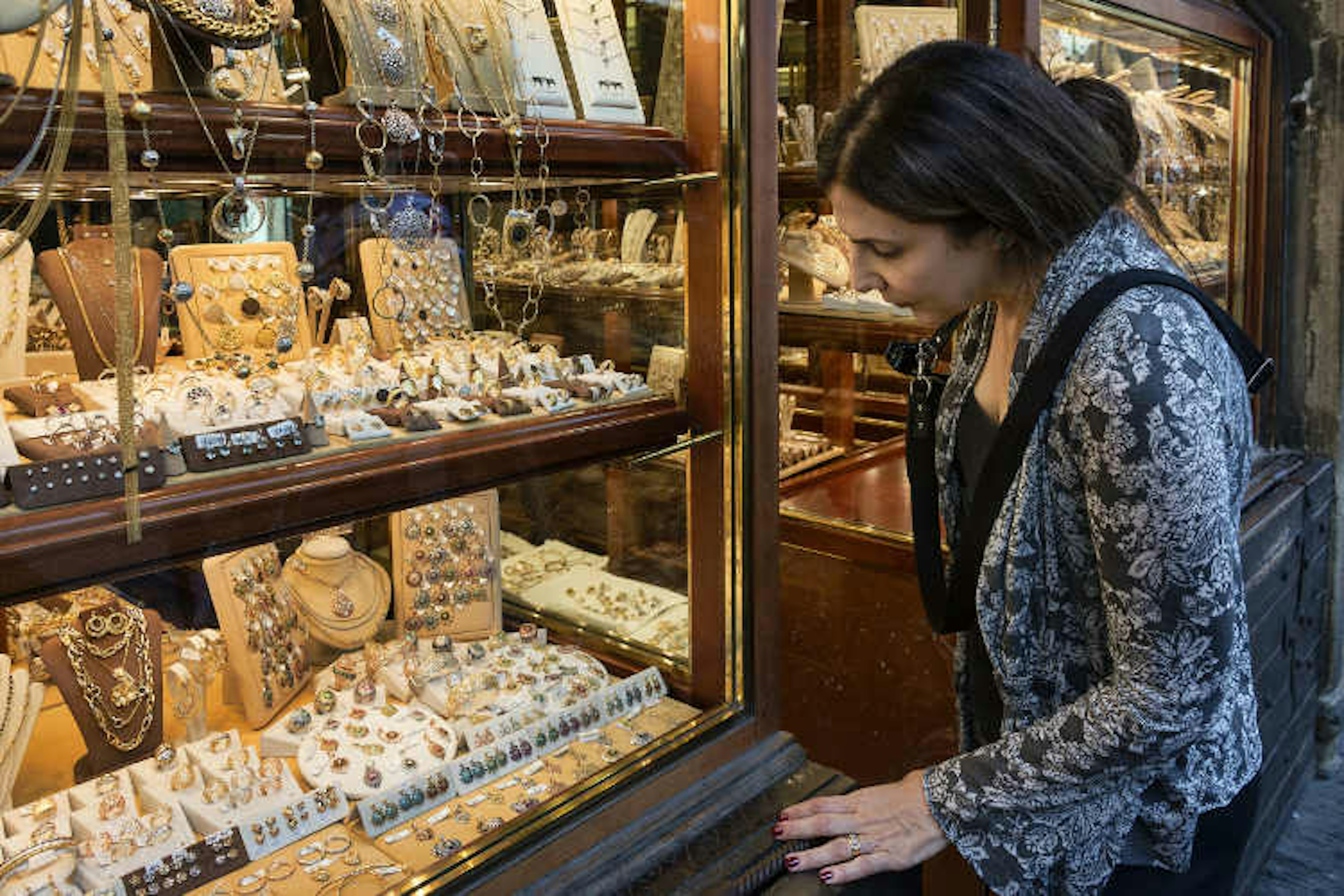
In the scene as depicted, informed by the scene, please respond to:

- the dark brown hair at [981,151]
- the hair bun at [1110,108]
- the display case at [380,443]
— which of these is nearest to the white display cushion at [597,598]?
the display case at [380,443]

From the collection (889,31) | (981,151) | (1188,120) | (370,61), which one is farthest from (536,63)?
(1188,120)

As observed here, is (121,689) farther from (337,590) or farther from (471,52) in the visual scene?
(471,52)

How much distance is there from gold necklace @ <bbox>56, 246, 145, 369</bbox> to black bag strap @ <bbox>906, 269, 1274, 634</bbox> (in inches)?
38.4

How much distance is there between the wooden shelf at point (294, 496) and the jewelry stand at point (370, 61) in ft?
1.35

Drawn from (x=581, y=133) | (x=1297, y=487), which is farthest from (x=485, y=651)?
(x=1297, y=487)

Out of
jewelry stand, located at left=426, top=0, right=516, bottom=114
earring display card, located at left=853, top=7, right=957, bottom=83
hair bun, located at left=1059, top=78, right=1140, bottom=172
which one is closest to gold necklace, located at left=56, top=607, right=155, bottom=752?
jewelry stand, located at left=426, top=0, right=516, bottom=114

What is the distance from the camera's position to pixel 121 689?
4.50 feet

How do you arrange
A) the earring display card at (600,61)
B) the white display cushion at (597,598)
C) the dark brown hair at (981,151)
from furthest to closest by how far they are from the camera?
the white display cushion at (597,598) < the earring display card at (600,61) < the dark brown hair at (981,151)

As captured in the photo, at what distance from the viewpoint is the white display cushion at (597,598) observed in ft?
5.92

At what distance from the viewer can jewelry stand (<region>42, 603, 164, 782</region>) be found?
4.33 ft

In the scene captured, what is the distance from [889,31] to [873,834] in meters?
1.86

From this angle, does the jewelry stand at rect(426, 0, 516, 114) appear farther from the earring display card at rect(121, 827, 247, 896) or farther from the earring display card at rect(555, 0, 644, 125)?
the earring display card at rect(121, 827, 247, 896)

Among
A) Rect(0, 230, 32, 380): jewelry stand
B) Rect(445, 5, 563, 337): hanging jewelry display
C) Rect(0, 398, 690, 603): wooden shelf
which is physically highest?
Rect(445, 5, 563, 337): hanging jewelry display

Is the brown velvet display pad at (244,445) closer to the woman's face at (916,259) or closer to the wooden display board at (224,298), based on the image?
the wooden display board at (224,298)
